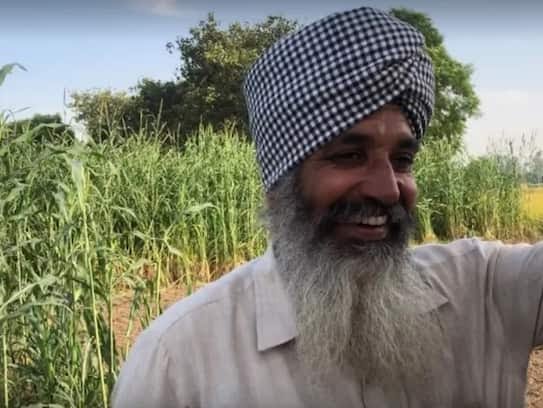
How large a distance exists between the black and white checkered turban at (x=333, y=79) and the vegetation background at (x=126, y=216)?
369 millimetres

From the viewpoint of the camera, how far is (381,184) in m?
1.31

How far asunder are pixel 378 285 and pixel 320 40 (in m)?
0.48

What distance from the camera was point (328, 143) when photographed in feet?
4.42

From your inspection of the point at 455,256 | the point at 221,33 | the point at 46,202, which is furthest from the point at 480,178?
the point at 221,33

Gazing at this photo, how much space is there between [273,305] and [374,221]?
0.80 ft

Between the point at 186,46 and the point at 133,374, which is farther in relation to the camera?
the point at 186,46

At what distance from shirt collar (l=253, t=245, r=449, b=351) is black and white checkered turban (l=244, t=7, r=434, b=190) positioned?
0.65ft

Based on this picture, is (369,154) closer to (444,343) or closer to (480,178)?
(444,343)

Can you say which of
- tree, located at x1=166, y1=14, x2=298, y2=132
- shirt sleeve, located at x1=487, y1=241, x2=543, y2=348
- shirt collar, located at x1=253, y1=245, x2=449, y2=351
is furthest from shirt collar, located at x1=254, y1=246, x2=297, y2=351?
tree, located at x1=166, y1=14, x2=298, y2=132

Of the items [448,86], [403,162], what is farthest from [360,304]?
[448,86]

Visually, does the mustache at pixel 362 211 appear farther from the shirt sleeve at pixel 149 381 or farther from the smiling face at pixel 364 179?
the shirt sleeve at pixel 149 381

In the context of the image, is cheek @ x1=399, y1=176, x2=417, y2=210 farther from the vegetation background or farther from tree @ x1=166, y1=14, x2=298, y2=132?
tree @ x1=166, y1=14, x2=298, y2=132

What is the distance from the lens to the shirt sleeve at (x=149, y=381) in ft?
4.17

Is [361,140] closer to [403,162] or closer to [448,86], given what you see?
[403,162]
